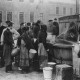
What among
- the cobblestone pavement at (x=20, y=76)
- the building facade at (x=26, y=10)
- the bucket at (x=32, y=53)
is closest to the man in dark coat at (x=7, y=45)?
the cobblestone pavement at (x=20, y=76)

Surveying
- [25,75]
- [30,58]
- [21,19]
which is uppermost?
[21,19]

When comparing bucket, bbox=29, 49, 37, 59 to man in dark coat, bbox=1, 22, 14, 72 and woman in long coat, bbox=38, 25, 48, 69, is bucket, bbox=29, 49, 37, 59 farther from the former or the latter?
man in dark coat, bbox=1, 22, 14, 72

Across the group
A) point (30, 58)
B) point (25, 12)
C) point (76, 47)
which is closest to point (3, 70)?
point (30, 58)

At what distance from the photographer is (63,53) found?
26.1ft

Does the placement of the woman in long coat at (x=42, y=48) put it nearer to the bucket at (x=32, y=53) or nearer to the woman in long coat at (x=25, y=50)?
the bucket at (x=32, y=53)

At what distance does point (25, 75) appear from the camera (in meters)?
7.82

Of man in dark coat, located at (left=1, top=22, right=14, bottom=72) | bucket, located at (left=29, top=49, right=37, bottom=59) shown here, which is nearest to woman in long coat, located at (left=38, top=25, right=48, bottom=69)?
bucket, located at (left=29, top=49, right=37, bottom=59)

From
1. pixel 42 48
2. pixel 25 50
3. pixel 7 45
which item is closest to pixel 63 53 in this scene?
pixel 42 48

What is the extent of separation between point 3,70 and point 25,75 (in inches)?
53.2

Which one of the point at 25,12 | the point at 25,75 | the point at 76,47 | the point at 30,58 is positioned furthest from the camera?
the point at 25,12

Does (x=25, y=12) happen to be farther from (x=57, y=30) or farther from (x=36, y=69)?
(x=36, y=69)

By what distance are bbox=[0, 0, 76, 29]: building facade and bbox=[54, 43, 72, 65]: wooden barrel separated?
23.2 metres

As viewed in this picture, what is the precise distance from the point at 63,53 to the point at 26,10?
24594mm

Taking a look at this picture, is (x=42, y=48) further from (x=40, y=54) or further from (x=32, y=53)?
(x=32, y=53)
